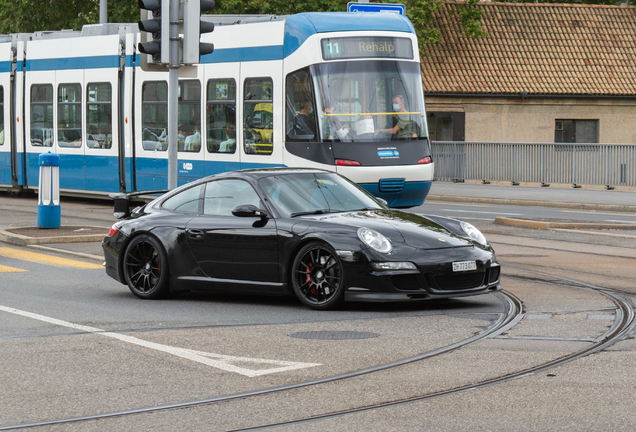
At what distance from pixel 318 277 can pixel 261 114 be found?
950 centimetres

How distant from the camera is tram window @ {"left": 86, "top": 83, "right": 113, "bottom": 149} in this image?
22312 millimetres

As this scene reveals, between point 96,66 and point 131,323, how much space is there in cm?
1442

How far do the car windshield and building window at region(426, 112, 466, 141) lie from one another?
28.9 m

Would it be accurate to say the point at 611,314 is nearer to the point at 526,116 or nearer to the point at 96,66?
the point at 96,66

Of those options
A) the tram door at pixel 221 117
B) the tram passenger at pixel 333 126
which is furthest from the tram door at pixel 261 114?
the tram passenger at pixel 333 126

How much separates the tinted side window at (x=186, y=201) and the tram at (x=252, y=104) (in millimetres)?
2795

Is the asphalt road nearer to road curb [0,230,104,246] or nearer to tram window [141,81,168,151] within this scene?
road curb [0,230,104,246]

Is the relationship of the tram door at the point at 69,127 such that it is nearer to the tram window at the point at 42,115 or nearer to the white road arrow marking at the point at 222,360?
the tram window at the point at 42,115

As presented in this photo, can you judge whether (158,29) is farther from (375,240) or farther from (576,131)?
(576,131)

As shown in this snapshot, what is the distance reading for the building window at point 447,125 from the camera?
39344 millimetres

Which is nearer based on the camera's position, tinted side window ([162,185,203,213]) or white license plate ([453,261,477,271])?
white license plate ([453,261,477,271])

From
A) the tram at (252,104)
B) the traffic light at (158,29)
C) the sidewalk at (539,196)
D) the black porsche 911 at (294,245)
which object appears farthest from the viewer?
the sidewalk at (539,196)

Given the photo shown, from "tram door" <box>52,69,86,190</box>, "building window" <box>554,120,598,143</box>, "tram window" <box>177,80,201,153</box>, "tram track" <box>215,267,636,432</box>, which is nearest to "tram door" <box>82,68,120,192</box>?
"tram door" <box>52,69,86,190</box>

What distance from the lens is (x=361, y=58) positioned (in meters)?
17.7
